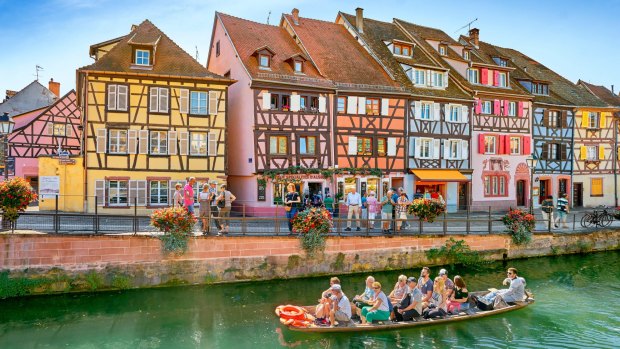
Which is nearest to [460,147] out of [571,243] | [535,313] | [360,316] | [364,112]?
[364,112]

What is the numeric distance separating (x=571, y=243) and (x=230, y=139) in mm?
18715

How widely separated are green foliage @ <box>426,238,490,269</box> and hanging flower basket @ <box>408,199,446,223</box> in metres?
1.30

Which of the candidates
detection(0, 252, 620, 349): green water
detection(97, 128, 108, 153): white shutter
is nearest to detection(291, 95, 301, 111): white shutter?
detection(97, 128, 108, 153): white shutter

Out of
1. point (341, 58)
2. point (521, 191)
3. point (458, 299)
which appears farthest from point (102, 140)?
point (521, 191)

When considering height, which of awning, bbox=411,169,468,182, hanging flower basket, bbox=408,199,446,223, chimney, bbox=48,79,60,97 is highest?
chimney, bbox=48,79,60,97

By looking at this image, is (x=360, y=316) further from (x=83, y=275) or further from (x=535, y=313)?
(x=83, y=275)

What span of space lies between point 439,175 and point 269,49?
12.8m

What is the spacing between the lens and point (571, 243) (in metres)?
22.6

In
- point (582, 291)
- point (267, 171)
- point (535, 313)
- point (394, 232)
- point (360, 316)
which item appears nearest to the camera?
point (360, 316)

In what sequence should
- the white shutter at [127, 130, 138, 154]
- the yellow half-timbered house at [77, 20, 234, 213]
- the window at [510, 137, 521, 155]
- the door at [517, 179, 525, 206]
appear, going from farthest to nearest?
the door at [517, 179, 525, 206]
the window at [510, 137, 521, 155]
the white shutter at [127, 130, 138, 154]
the yellow half-timbered house at [77, 20, 234, 213]

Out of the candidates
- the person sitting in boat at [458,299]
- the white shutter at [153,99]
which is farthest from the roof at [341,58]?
the person sitting in boat at [458,299]

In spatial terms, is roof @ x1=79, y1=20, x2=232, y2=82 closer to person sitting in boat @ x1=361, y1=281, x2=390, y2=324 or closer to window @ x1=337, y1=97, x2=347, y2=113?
window @ x1=337, y1=97, x2=347, y2=113

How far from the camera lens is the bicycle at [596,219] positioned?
78.8 feet

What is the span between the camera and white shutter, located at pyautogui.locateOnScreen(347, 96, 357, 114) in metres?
28.0
